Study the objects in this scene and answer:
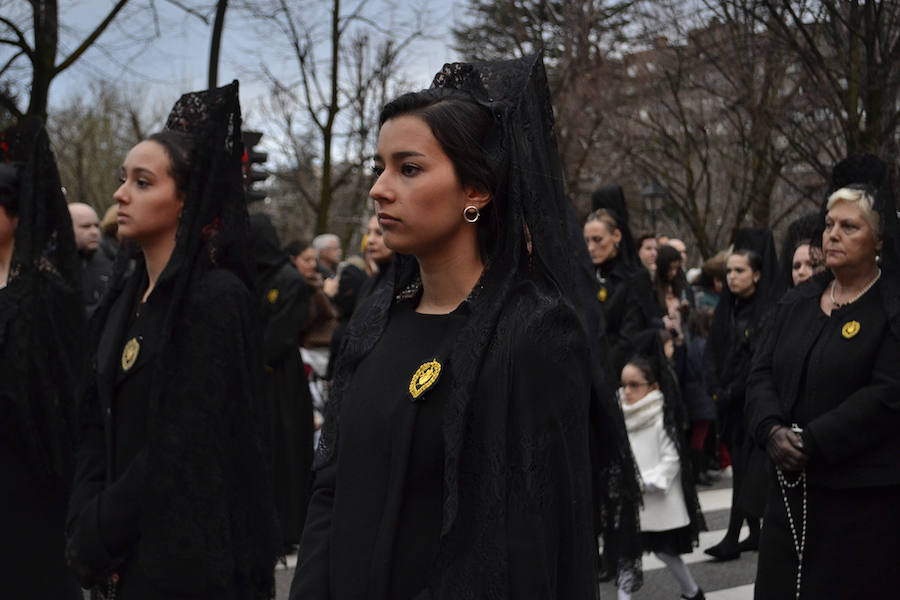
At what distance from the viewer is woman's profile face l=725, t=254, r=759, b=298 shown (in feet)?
29.8

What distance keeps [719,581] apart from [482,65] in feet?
19.0

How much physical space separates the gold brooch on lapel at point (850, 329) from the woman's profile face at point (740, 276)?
14.6 feet

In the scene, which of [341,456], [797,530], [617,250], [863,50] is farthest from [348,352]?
[863,50]

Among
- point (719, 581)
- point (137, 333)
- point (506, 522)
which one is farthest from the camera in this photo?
point (719, 581)

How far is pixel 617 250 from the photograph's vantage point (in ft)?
26.1

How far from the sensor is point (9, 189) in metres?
4.61

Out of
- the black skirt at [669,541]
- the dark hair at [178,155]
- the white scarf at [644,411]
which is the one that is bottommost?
the black skirt at [669,541]

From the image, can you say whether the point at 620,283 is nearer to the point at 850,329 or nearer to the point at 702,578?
the point at 702,578

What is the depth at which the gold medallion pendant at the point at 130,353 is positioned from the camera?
3.56 meters

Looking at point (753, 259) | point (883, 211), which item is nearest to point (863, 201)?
point (883, 211)

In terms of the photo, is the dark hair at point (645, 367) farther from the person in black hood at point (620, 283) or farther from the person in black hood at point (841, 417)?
the person in black hood at point (841, 417)

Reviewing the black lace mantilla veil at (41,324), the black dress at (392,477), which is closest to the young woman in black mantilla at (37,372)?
the black lace mantilla veil at (41,324)

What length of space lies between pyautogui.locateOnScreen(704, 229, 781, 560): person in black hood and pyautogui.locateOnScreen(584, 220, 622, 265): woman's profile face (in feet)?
3.88

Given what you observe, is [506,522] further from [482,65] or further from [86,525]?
[86,525]
